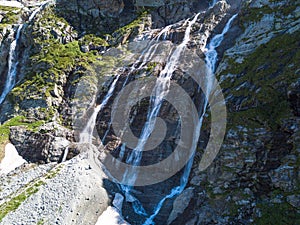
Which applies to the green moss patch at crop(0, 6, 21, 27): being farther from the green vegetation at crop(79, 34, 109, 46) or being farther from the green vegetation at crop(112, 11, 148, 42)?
the green vegetation at crop(112, 11, 148, 42)

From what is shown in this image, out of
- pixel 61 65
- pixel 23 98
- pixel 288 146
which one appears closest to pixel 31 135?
pixel 23 98

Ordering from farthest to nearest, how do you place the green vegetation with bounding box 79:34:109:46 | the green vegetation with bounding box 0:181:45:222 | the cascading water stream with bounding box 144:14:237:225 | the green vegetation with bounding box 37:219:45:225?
1. the green vegetation with bounding box 79:34:109:46
2. the cascading water stream with bounding box 144:14:237:225
3. the green vegetation with bounding box 0:181:45:222
4. the green vegetation with bounding box 37:219:45:225

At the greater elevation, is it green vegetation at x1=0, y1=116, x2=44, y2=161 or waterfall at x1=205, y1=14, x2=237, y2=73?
waterfall at x1=205, y1=14, x2=237, y2=73

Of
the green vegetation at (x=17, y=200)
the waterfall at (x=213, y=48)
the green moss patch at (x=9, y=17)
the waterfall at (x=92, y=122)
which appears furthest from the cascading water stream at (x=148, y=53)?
the green moss patch at (x=9, y=17)

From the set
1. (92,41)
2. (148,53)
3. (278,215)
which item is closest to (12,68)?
(92,41)

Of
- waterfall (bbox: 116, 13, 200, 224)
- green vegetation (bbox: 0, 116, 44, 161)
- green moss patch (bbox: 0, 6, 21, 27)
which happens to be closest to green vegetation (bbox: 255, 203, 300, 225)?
waterfall (bbox: 116, 13, 200, 224)

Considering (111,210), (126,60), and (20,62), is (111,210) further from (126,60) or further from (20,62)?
(20,62)

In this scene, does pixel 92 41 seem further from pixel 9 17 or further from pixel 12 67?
pixel 9 17
